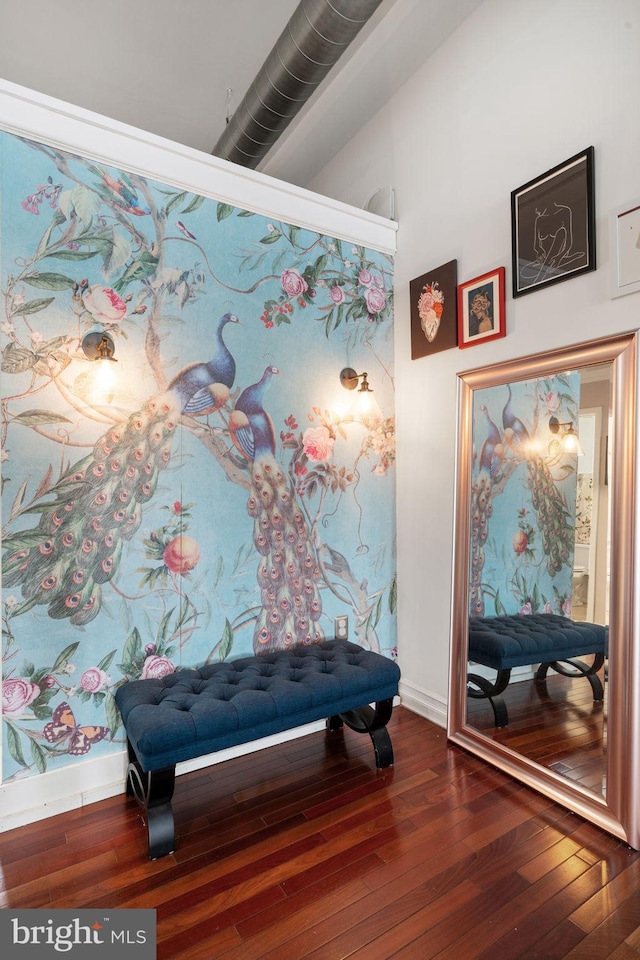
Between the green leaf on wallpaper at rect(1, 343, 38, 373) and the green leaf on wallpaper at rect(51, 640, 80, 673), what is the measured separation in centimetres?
119

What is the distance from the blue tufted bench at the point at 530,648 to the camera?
6.84 ft

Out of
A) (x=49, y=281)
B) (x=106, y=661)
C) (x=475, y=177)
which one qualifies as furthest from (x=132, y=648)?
(x=475, y=177)

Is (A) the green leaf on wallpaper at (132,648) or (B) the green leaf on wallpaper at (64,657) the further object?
(A) the green leaf on wallpaper at (132,648)

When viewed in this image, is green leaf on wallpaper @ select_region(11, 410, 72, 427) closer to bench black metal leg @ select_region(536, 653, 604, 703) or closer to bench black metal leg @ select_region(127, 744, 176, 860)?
Answer: bench black metal leg @ select_region(127, 744, 176, 860)

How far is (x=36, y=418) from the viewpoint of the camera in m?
2.16

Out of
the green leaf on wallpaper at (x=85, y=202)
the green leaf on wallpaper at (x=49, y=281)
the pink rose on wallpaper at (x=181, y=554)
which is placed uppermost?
the green leaf on wallpaper at (x=85, y=202)

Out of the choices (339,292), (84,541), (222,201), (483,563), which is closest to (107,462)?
(84,541)

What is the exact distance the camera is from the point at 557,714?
7.29 feet

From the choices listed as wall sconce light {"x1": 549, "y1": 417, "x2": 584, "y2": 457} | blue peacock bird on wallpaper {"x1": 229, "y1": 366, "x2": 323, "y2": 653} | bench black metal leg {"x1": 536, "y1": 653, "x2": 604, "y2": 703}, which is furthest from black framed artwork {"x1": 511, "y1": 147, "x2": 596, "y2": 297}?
bench black metal leg {"x1": 536, "y1": 653, "x2": 604, "y2": 703}

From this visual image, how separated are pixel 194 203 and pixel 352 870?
2.95 m

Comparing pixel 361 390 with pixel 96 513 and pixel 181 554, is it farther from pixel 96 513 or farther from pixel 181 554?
pixel 96 513

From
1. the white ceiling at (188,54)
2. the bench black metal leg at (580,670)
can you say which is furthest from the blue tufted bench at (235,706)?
Answer: the white ceiling at (188,54)

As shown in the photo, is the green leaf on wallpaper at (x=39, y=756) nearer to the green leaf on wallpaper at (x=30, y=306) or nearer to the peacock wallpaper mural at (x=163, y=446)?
the peacock wallpaper mural at (x=163, y=446)

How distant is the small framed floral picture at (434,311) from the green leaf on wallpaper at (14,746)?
8.97ft
